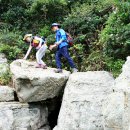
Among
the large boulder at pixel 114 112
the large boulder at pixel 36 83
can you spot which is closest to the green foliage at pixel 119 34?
the large boulder at pixel 36 83

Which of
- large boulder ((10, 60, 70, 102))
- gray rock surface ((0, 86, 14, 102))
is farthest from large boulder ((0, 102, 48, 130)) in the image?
large boulder ((10, 60, 70, 102))

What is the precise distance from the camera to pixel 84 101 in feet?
41.0

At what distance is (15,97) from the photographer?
14.0 metres

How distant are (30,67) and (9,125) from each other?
1852mm

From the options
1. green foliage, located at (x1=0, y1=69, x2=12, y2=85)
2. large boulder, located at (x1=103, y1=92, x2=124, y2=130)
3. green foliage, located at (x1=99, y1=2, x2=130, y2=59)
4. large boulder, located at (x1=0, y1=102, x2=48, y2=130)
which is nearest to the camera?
large boulder, located at (x1=103, y1=92, x2=124, y2=130)

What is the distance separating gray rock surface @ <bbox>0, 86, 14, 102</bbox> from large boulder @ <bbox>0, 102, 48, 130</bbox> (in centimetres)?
14

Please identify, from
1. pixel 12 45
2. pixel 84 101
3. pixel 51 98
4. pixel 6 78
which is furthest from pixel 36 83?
pixel 12 45

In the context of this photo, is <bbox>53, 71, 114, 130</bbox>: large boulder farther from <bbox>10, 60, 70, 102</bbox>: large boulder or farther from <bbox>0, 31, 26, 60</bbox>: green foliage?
<bbox>0, 31, 26, 60</bbox>: green foliage

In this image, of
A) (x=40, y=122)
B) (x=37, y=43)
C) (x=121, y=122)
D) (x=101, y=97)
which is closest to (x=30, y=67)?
(x=37, y=43)

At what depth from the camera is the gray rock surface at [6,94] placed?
1369cm

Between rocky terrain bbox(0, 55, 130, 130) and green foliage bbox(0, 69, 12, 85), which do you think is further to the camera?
green foliage bbox(0, 69, 12, 85)

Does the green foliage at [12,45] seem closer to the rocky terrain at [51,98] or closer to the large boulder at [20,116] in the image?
the rocky terrain at [51,98]

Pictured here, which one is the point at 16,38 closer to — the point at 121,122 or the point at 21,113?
the point at 21,113

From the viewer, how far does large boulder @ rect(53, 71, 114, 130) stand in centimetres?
1227
